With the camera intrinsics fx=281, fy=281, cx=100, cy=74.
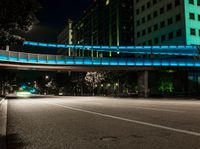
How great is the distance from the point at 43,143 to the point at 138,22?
91288mm

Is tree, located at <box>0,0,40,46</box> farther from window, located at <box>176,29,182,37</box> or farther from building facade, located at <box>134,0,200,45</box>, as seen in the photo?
window, located at <box>176,29,182,37</box>

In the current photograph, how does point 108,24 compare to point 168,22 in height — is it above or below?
above

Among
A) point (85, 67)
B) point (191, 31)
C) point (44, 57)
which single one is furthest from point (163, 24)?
point (44, 57)

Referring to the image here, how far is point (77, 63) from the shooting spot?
52969 millimetres

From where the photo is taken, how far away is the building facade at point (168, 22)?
72.5m

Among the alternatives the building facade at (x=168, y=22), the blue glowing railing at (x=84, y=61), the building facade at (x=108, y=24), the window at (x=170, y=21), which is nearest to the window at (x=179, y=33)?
the building facade at (x=168, y=22)

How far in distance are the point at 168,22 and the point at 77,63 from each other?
120 ft

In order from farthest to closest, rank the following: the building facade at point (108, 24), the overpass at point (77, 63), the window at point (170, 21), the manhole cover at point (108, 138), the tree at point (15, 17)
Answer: the building facade at point (108, 24), the window at point (170, 21), the overpass at point (77, 63), the tree at point (15, 17), the manhole cover at point (108, 138)

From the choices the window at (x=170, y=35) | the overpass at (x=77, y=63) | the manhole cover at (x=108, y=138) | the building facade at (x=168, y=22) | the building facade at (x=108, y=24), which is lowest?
the manhole cover at (x=108, y=138)

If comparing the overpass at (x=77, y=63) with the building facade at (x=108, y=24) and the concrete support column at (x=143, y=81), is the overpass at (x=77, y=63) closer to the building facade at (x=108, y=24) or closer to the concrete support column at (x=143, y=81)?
the concrete support column at (x=143, y=81)

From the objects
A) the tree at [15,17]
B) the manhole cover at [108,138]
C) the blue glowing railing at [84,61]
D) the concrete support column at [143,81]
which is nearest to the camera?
the manhole cover at [108,138]

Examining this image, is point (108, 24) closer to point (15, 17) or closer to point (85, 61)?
point (85, 61)

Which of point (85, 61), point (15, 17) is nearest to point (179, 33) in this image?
point (85, 61)

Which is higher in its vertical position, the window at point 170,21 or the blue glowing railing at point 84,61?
the window at point 170,21
